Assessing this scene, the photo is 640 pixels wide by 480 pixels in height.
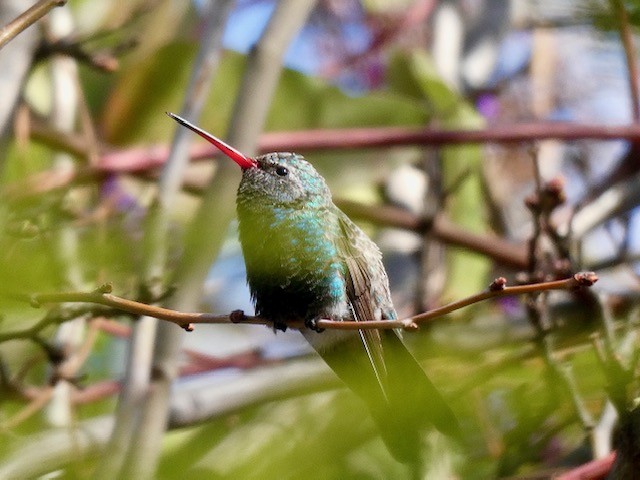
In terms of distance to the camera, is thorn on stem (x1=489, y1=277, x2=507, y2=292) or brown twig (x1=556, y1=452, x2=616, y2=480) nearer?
thorn on stem (x1=489, y1=277, x2=507, y2=292)

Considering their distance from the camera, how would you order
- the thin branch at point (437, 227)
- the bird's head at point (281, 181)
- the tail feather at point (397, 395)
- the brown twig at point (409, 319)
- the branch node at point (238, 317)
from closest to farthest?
the tail feather at point (397, 395)
the brown twig at point (409, 319)
the branch node at point (238, 317)
the bird's head at point (281, 181)
the thin branch at point (437, 227)

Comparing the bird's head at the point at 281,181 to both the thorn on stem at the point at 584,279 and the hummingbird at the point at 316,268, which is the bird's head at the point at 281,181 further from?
the thorn on stem at the point at 584,279

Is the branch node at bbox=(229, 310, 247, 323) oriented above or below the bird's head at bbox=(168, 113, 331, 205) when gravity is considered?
below

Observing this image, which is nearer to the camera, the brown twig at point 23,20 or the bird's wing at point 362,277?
the brown twig at point 23,20

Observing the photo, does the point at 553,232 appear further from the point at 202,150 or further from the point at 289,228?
the point at 202,150

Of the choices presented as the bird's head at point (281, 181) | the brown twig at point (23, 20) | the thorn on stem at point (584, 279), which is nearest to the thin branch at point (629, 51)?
the thorn on stem at point (584, 279)

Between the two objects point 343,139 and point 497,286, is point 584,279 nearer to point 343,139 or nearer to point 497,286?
point 497,286

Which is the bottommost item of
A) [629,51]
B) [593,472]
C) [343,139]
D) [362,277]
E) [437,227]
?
[593,472]

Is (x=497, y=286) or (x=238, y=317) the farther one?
(x=238, y=317)

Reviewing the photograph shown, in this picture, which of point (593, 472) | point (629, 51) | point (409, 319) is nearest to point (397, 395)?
point (409, 319)

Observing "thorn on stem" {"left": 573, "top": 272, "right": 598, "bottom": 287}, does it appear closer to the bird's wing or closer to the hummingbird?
the hummingbird

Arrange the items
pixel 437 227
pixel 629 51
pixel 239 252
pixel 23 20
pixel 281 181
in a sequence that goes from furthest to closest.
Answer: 1. pixel 437 227
2. pixel 281 181
3. pixel 629 51
4. pixel 239 252
5. pixel 23 20

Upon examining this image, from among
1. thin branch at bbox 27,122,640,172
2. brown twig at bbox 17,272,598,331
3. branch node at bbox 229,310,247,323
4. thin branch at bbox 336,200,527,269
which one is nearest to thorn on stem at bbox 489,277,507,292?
brown twig at bbox 17,272,598,331
